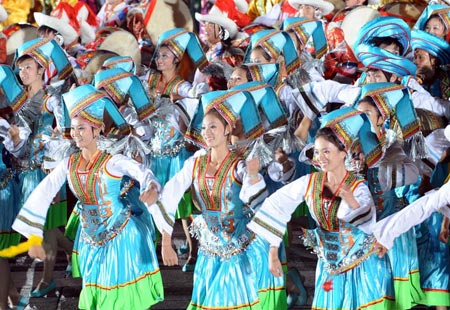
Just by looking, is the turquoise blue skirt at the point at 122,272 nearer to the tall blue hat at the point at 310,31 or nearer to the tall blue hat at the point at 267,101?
the tall blue hat at the point at 267,101

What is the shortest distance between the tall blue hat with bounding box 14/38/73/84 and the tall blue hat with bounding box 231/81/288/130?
6.58 ft

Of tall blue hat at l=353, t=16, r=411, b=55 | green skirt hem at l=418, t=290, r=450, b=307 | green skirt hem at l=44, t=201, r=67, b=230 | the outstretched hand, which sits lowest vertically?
green skirt hem at l=418, t=290, r=450, b=307

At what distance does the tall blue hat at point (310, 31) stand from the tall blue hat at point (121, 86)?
1.72m

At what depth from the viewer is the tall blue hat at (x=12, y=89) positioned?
8.45 m

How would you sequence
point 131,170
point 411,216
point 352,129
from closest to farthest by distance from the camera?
point 411,216 → point 352,129 → point 131,170

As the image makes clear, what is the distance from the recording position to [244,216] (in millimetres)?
7195

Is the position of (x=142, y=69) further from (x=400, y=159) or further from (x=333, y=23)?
(x=400, y=159)

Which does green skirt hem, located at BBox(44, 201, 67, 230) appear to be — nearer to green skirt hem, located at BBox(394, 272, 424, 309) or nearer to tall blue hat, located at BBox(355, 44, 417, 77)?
tall blue hat, located at BBox(355, 44, 417, 77)

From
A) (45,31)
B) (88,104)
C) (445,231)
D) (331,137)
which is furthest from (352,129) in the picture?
(45,31)

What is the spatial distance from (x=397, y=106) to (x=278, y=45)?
5.71ft

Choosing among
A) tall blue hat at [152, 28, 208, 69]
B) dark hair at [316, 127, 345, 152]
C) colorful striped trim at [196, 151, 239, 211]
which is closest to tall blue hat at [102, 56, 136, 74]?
tall blue hat at [152, 28, 208, 69]

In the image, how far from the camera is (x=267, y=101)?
7.40m

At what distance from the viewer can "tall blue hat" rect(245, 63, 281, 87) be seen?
8.34 metres

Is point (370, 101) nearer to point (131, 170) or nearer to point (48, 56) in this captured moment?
point (131, 170)
